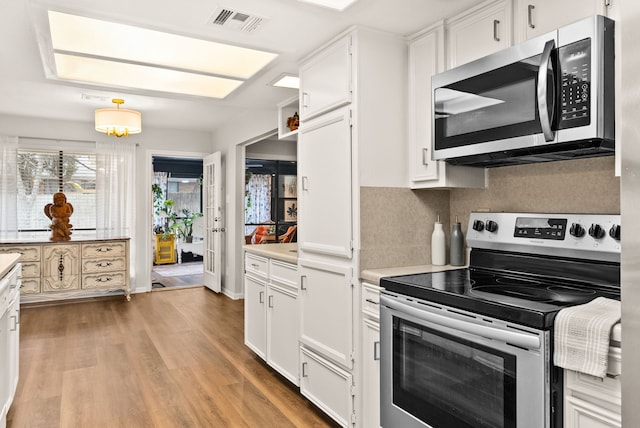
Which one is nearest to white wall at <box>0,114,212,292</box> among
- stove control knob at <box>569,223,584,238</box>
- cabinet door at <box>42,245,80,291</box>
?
cabinet door at <box>42,245,80,291</box>

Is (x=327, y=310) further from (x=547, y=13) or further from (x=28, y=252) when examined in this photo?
(x=28, y=252)

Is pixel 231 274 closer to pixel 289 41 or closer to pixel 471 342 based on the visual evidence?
pixel 289 41

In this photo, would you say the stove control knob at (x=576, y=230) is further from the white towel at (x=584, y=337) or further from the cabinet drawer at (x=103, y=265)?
the cabinet drawer at (x=103, y=265)

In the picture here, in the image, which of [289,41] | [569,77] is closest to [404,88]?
[289,41]

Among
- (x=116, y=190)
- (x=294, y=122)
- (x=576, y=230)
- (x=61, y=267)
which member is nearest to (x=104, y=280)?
(x=61, y=267)

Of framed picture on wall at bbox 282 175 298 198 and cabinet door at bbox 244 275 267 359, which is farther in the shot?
framed picture on wall at bbox 282 175 298 198

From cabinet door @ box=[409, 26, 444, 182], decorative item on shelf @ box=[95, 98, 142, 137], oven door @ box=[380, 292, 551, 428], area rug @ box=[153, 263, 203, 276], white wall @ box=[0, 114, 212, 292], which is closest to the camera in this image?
oven door @ box=[380, 292, 551, 428]

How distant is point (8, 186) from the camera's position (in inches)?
216

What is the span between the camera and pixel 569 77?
1.56 m

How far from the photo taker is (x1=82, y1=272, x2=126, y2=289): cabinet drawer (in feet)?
17.9

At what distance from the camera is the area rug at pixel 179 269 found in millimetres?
8180

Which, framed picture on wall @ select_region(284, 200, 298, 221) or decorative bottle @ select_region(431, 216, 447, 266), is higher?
framed picture on wall @ select_region(284, 200, 298, 221)

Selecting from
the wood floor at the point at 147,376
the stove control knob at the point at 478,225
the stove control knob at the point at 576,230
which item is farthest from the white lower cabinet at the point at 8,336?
the stove control knob at the point at 576,230

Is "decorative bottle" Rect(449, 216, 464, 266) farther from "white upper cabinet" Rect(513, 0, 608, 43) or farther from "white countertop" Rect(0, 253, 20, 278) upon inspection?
"white countertop" Rect(0, 253, 20, 278)
